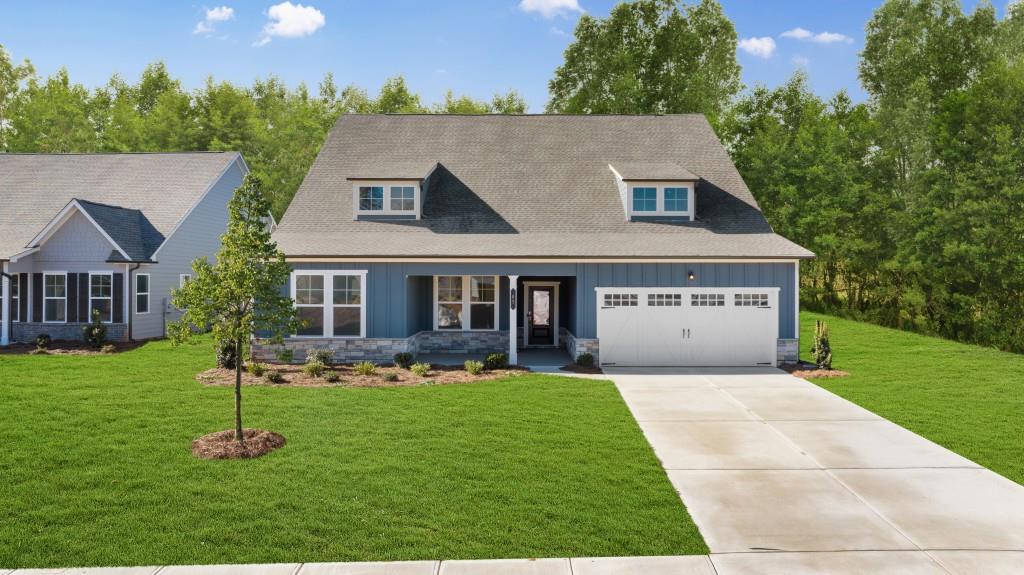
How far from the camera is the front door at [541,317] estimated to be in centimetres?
2112

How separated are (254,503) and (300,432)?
10.1 feet

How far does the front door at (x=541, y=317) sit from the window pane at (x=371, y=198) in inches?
230

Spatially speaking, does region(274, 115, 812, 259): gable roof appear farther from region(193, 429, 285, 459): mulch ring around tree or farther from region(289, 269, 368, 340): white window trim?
region(193, 429, 285, 459): mulch ring around tree

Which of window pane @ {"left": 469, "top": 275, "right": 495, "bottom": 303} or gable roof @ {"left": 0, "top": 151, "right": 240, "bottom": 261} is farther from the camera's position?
gable roof @ {"left": 0, "top": 151, "right": 240, "bottom": 261}

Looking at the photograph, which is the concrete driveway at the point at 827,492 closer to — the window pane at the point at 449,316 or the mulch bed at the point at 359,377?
the mulch bed at the point at 359,377

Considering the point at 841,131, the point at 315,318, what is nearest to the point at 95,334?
the point at 315,318

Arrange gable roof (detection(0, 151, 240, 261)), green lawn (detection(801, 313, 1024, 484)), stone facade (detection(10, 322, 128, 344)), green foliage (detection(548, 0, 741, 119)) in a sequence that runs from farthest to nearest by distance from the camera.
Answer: green foliage (detection(548, 0, 741, 119)), gable roof (detection(0, 151, 240, 261)), stone facade (detection(10, 322, 128, 344)), green lawn (detection(801, 313, 1024, 484))

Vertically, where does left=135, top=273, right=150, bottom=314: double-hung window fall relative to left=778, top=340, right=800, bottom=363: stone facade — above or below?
above

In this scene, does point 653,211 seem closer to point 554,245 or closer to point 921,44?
point 554,245

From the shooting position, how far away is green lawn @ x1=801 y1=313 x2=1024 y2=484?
32.9 ft

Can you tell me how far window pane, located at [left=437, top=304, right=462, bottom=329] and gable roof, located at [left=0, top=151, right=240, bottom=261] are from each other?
10.9 meters

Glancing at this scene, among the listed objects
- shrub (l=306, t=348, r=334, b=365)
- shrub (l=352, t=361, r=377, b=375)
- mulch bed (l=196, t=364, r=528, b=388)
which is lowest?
mulch bed (l=196, t=364, r=528, b=388)

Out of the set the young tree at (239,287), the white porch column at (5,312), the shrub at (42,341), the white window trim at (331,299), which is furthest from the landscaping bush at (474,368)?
the white porch column at (5,312)

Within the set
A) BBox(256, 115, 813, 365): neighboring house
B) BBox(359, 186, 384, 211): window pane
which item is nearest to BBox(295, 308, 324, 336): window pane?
BBox(256, 115, 813, 365): neighboring house
